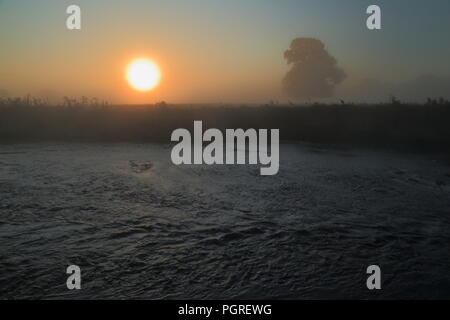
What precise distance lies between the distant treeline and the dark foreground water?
23.4ft

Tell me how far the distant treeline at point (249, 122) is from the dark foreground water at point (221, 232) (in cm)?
713

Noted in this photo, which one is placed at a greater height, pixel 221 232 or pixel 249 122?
pixel 249 122

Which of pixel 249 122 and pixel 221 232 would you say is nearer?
pixel 221 232

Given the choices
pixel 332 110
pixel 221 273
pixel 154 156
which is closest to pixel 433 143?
pixel 332 110

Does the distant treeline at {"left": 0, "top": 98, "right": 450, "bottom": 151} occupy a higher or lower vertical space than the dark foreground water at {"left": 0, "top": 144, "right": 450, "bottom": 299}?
higher

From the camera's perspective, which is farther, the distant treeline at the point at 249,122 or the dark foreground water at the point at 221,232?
the distant treeline at the point at 249,122

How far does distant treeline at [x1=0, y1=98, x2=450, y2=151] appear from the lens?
58.8 feet

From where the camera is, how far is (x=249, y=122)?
20.9m

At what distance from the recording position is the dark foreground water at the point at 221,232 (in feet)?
14.7

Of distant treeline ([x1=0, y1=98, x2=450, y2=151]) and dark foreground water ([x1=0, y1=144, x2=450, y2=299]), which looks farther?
distant treeline ([x1=0, y1=98, x2=450, y2=151])

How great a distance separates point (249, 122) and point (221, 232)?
598 inches

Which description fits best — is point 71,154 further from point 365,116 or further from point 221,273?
point 365,116

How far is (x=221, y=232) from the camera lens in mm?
6082
